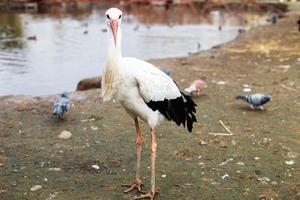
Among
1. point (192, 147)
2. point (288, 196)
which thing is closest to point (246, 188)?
point (288, 196)

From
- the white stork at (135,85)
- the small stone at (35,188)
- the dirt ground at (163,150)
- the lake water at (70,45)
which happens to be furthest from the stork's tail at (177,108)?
the lake water at (70,45)

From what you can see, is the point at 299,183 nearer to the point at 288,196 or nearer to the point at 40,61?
the point at 288,196

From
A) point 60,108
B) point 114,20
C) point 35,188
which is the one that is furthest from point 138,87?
point 60,108

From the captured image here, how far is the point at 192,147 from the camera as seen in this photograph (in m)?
7.26

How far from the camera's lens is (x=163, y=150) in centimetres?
717

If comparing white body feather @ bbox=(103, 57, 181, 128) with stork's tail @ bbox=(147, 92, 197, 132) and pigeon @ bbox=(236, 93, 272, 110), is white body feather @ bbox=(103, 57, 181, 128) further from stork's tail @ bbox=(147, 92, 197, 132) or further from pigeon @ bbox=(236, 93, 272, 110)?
pigeon @ bbox=(236, 93, 272, 110)

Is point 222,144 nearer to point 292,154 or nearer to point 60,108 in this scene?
point 292,154

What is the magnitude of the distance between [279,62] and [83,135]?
8532mm

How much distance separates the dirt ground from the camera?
19.1 ft

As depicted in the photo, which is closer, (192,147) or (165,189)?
(165,189)

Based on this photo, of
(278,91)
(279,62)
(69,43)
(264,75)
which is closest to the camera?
(278,91)

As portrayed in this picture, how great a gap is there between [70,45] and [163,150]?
18.1m

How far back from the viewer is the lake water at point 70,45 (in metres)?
15.7

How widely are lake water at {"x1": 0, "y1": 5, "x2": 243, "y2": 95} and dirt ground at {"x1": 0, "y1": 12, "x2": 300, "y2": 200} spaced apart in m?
5.08
